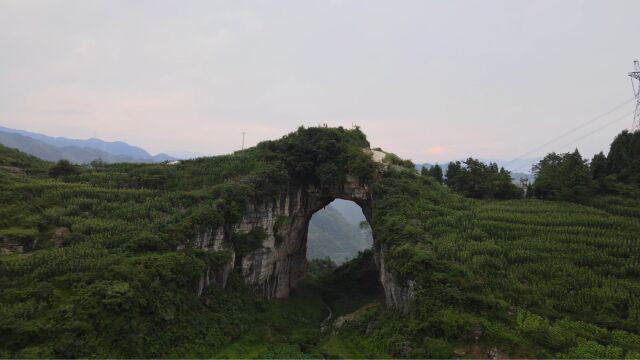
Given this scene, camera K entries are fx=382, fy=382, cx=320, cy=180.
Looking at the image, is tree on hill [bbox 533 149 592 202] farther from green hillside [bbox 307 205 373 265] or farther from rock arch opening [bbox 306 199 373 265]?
green hillside [bbox 307 205 373 265]

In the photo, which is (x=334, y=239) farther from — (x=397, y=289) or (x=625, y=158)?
(x=397, y=289)

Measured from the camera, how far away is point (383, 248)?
2531 centimetres

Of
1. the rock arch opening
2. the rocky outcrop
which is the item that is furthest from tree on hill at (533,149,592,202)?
the rock arch opening

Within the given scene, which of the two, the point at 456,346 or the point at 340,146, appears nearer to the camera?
the point at 456,346

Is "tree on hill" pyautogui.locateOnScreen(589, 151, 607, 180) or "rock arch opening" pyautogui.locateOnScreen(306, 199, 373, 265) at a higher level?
"tree on hill" pyautogui.locateOnScreen(589, 151, 607, 180)

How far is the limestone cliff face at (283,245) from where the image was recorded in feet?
77.5

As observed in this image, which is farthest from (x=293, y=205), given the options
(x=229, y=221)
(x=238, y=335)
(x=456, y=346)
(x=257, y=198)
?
(x=456, y=346)

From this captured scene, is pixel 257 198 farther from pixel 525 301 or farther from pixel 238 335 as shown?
pixel 525 301

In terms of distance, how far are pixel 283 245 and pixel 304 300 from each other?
5042 mm

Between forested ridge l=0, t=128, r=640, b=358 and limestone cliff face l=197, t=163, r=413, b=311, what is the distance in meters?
0.92

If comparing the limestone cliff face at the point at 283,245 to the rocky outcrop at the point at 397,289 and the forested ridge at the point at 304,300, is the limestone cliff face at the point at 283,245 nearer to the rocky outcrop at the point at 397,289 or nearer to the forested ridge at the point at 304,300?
the rocky outcrop at the point at 397,289

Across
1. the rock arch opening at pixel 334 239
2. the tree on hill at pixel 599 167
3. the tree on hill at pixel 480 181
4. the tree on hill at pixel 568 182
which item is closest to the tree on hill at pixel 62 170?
the tree on hill at pixel 480 181

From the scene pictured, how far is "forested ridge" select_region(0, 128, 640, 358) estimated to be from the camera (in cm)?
1553

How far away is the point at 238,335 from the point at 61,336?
31.6 feet
